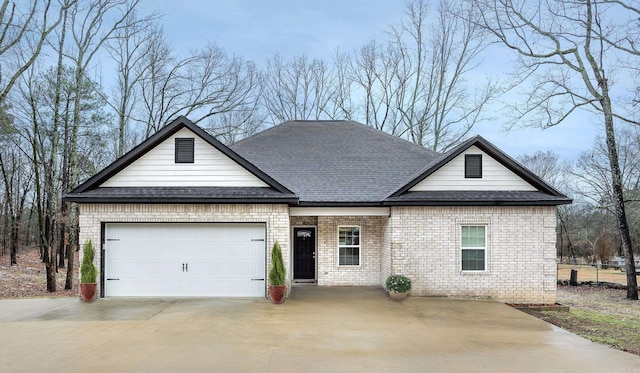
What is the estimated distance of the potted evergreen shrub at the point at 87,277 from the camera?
1308cm

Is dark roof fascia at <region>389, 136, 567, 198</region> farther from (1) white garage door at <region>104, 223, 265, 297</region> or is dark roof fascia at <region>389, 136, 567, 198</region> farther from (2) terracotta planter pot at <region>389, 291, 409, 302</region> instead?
(1) white garage door at <region>104, 223, 265, 297</region>

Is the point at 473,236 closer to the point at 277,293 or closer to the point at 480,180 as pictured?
the point at 480,180

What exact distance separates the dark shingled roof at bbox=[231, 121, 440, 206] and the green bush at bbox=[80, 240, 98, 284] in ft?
19.7

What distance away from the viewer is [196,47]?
2880cm

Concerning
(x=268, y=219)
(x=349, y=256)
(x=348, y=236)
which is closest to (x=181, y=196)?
(x=268, y=219)

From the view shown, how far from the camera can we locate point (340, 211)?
49.3 ft

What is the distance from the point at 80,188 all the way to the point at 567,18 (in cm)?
1971

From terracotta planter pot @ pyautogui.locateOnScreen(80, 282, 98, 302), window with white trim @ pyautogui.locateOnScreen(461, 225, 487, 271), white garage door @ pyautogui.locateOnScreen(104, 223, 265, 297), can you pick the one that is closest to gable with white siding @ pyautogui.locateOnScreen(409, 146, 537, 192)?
window with white trim @ pyautogui.locateOnScreen(461, 225, 487, 271)

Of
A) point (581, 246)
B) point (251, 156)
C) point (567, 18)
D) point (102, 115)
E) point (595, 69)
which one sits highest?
point (567, 18)

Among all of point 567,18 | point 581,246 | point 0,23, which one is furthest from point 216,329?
point 581,246

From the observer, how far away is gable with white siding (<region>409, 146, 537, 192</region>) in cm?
1474

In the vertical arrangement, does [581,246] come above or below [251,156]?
below

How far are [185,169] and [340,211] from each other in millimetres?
4728

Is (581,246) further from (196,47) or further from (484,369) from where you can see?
(484,369)
